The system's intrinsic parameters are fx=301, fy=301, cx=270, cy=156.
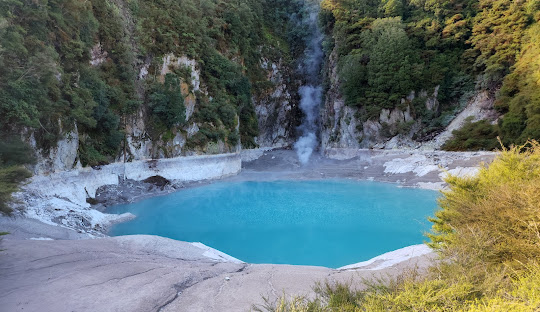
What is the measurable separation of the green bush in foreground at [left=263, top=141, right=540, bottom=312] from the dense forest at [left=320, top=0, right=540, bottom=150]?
22.1 m

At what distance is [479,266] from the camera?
5000mm

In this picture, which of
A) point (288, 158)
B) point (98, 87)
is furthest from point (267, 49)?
point (98, 87)

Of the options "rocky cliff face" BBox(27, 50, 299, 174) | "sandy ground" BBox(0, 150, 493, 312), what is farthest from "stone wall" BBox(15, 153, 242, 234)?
"sandy ground" BBox(0, 150, 493, 312)

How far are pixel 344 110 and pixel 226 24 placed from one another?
20985 mm

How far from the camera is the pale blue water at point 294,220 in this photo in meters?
13.0

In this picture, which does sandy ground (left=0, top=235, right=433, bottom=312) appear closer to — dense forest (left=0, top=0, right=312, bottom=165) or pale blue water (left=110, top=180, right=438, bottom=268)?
pale blue water (left=110, top=180, right=438, bottom=268)

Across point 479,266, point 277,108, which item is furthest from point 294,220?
point 277,108

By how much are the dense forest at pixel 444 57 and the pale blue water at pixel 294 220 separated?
452 inches

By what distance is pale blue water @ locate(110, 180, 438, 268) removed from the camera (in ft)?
42.6

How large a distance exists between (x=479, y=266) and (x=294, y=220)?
509 inches

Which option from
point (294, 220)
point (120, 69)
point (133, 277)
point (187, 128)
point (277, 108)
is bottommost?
point (294, 220)

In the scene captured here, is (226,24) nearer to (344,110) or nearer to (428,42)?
(344,110)

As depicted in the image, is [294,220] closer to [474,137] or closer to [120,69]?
[120,69]

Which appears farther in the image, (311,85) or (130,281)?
(311,85)
